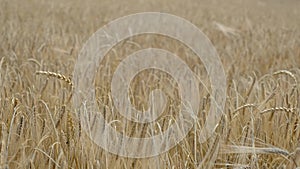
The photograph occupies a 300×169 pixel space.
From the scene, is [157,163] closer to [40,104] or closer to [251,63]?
[40,104]

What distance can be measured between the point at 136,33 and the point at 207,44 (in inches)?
19.5

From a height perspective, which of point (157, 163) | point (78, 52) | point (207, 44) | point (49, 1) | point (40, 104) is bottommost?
point (157, 163)

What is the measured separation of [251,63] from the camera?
186cm

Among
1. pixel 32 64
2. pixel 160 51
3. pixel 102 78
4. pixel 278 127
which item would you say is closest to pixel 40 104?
pixel 102 78

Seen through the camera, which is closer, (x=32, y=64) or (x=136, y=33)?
(x=32, y=64)

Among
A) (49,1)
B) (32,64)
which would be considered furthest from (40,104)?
(49,1)

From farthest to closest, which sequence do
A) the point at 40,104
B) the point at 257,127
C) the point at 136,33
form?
the point at 136,33 < the point at 40,104 < the point at 257,127

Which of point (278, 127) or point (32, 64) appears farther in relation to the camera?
point (32, 64)

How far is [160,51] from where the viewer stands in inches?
77.2

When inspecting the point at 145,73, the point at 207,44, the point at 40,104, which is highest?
the point at 207,44

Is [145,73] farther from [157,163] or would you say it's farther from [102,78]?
[157,163]

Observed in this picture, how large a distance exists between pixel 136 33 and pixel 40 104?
1.63 meters

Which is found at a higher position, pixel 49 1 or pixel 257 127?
pixel 49 1

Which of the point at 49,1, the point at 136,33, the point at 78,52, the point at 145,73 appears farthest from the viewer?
the point at 49,1
